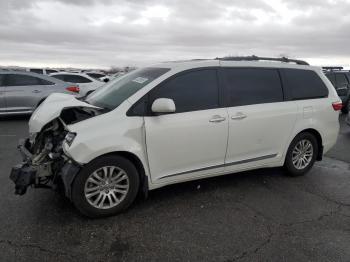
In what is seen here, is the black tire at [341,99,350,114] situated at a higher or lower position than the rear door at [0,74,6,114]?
lower

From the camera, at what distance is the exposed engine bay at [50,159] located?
3525 mm

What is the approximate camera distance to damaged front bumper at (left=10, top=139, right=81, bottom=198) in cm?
351

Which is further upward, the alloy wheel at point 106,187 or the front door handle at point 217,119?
the front door handle at point 217,119

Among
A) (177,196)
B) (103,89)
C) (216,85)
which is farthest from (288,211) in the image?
(103,89)

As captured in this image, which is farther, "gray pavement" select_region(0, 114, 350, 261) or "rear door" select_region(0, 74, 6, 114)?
"rear door" select_region(0, 74, 6, 114)

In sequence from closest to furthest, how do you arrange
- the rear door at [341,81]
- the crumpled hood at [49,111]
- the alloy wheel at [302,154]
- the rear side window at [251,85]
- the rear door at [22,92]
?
the crumpled hood at [49,111] < the rear side window at [251,85] < the alloy wheel at [302,154] < the rear door at [22,92] < the rear door at [341,81]

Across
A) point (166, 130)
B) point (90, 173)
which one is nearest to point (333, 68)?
point (166, 130)

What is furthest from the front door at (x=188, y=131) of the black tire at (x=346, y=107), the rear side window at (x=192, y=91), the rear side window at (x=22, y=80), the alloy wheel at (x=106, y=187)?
the black tire at (x=346, y=107)

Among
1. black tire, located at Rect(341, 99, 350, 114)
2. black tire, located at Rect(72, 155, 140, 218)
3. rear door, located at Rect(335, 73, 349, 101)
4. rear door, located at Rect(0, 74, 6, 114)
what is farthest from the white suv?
rear door, located at Rect(335, 73, 349, 101)

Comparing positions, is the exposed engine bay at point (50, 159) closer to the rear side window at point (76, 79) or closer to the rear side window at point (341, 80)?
the rear side window at point (76, 79)

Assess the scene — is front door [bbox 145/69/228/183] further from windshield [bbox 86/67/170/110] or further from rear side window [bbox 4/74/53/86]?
rear side window [bbox 4/74/53/86]

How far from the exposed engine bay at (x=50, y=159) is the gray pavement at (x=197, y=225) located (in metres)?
0.41

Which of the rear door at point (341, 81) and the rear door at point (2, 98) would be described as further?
the rear door at point (341, 81)

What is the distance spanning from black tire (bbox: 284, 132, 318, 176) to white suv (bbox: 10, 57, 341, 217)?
0.06 ft
